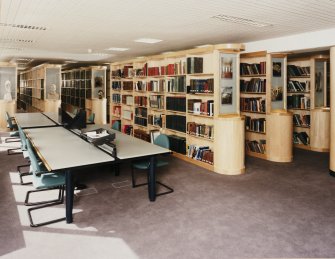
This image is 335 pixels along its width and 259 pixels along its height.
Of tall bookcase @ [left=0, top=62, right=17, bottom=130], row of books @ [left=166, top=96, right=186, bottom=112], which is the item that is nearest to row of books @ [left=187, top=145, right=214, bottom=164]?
row of books @ [left=166, top=96, right=186, bottom=112]

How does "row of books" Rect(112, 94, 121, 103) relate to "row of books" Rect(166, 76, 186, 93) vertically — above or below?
below

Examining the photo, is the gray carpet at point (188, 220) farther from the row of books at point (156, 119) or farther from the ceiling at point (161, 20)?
the ceiling at point (161, 20)

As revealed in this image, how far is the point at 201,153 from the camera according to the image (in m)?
6.94

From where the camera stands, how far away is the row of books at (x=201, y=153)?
6677 mm

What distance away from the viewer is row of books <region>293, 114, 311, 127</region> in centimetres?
898

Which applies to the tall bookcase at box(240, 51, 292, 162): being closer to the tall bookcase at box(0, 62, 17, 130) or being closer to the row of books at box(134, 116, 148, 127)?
the row of books at box(134, 116, 148, 127)

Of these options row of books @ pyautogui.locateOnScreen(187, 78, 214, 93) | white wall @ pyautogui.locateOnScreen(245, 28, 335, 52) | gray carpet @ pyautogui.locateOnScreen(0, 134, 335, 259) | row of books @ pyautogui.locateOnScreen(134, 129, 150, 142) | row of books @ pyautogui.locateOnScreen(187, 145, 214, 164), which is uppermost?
white wall @ pyautogui.locateOnScreen(245, 28, 335, 52)

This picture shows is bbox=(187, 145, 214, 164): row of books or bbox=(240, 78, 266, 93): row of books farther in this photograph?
bbox=(240, 78, 266, 93): row of books

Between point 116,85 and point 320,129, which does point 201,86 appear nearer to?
point 320,129

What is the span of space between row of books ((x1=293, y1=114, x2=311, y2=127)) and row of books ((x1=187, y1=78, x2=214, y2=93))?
154 inches

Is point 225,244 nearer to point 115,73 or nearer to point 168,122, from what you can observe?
point 168,122

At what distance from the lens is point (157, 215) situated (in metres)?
4.34

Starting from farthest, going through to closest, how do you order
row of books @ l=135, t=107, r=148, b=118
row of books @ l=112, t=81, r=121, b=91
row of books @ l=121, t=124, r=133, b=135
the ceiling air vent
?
1. row of books @ l=112, t=81, r=121, b=91
2. row of books @ l=121, t=124, r=133, b=135
3. row of books @ l=135, t=107, r=148, b=118
4. the ceiling air vent

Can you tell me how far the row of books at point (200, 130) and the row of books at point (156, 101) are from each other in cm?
132
